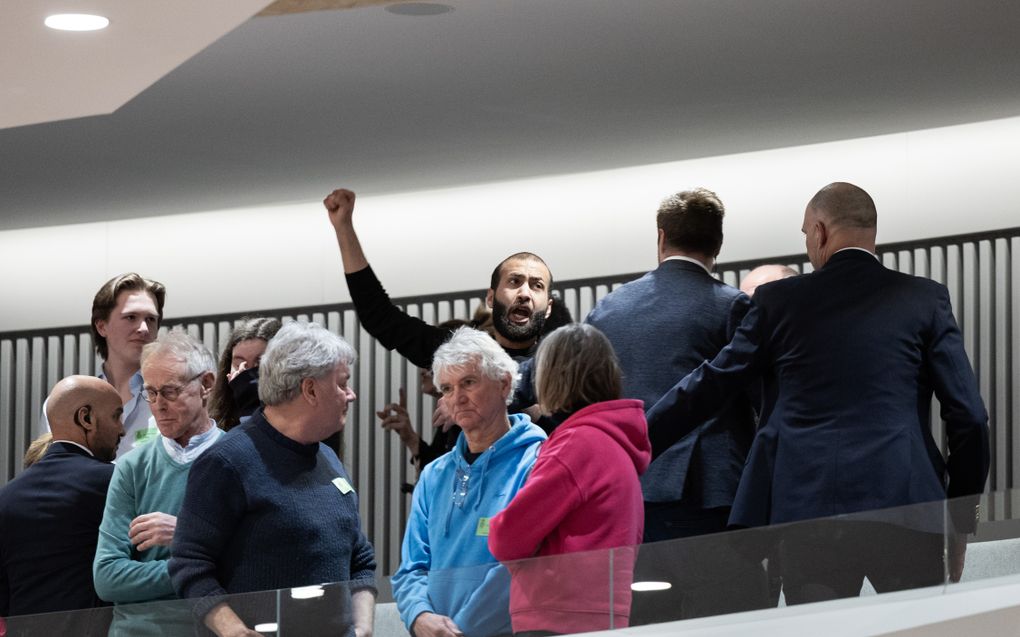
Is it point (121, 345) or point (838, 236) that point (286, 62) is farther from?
point (838, 236)

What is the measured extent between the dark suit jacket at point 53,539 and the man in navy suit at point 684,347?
1457 millimetres

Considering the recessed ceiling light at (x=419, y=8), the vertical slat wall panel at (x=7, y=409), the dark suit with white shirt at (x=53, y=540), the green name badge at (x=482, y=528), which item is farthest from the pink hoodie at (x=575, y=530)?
the vertical slat wall panel at (x=7, y=409)

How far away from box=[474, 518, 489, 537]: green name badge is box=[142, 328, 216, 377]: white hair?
38.0 inches

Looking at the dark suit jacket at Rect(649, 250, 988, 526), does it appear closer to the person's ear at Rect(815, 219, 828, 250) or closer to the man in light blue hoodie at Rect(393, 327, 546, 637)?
the person's ear at Rect(815, 219, 828, 250)

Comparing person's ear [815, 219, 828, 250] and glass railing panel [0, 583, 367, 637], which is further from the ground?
person's ear [815, 219, 828, 250]

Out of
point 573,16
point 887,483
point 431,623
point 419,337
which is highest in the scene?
point 573,16

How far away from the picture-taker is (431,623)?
4.21m

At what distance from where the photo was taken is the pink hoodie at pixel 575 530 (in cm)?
404

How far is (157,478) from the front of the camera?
15.5 ft

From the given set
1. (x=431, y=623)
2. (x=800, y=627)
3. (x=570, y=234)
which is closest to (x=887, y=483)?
(x=800, y=627)

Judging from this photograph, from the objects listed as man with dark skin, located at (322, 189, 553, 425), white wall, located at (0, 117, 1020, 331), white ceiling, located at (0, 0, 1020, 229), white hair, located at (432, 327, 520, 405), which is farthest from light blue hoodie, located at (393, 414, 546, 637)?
white wall, located at (0, 117, 1020, 331)

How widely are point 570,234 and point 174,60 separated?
14.5 ft

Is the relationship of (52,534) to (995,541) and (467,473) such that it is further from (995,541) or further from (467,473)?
(995,541)

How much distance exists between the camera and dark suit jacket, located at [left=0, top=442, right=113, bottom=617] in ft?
15.9
